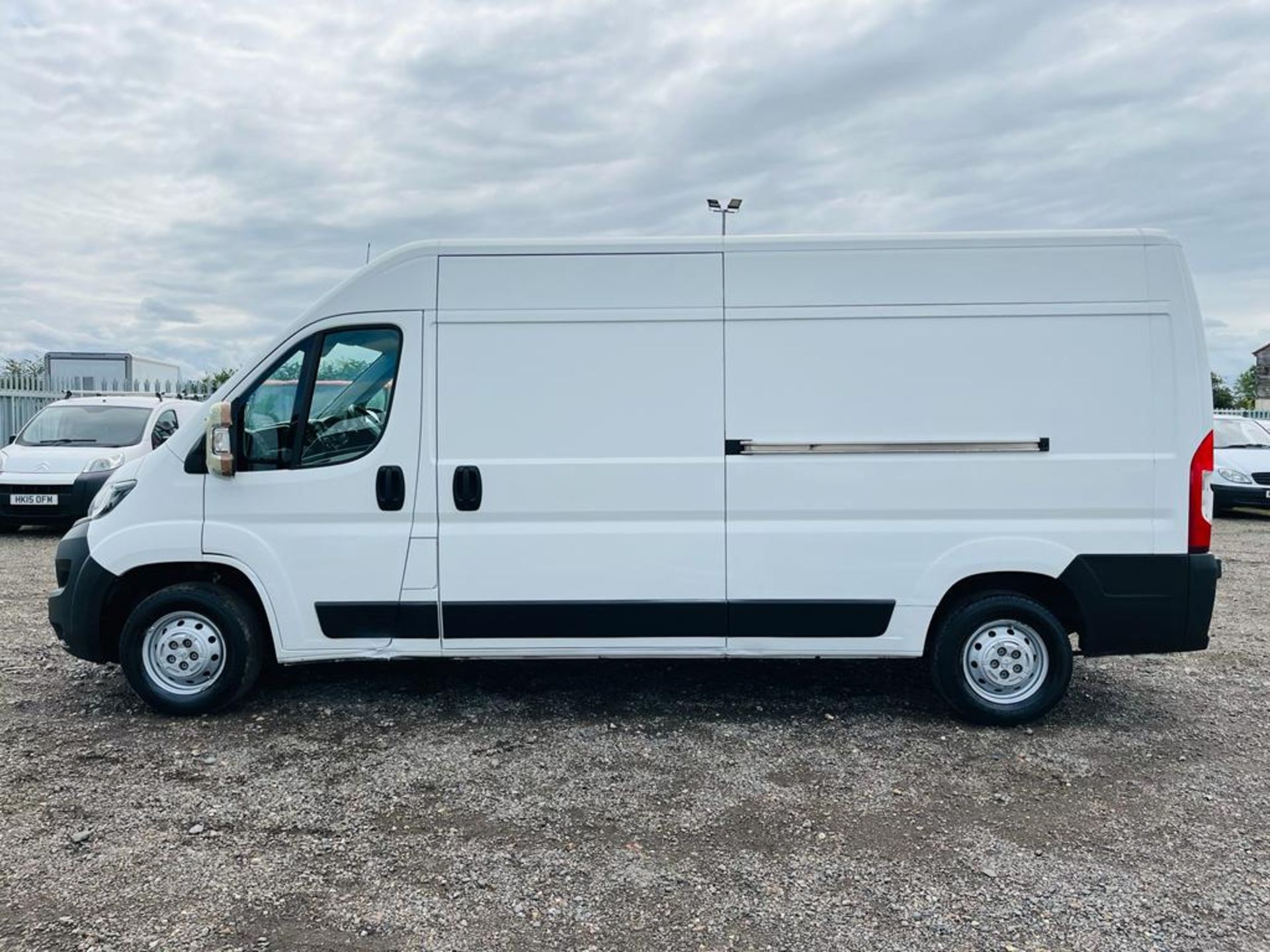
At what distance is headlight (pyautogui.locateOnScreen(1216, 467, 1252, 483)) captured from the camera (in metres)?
13.3

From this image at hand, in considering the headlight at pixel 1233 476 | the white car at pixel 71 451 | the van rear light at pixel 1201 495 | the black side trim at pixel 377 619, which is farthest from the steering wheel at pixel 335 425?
the headlight at pixel 1233 476

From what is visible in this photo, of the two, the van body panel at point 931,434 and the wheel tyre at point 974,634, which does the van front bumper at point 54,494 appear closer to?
the van body panel at point 931,434

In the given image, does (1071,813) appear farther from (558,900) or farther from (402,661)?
(402,661)

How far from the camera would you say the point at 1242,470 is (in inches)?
526

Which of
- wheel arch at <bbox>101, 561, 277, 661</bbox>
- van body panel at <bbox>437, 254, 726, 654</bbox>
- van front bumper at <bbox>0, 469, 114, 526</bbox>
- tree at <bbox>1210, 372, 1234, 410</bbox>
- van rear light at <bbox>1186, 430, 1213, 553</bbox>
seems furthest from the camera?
tree at <bbox>1210, 372, 1234, 410</bbox>

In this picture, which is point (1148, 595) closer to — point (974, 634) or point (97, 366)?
point (974, 634)

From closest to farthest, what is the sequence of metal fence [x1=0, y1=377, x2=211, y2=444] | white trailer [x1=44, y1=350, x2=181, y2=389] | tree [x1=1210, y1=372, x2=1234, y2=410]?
metal fence [x1=0, y1=377, x2=211, y2=444], white trailer [x1=44, y1=350, x2=181, y2=389], tree [x1=1210, y1=372, x2=1234, y2=410]

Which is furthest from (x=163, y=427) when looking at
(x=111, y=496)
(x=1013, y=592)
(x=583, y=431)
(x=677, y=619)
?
(x=1013, y=592)

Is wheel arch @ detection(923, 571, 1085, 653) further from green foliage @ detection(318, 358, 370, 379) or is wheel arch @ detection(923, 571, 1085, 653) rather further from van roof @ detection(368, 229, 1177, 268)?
green foliage @ detection(318, 358, 370, 379)

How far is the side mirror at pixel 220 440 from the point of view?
14.8ft

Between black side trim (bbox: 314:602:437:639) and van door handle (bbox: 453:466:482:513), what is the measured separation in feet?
1.79

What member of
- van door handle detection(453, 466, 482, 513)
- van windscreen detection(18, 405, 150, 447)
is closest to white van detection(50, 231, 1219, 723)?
van door handle detection(453, 466, 482, 513)

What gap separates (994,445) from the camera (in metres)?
4.49

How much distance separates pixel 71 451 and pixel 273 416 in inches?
313
